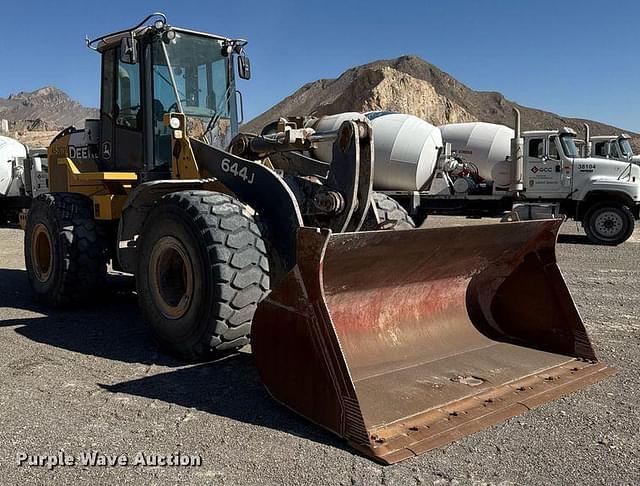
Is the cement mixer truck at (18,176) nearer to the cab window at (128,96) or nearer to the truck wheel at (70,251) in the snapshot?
the truck wheel at (70,251)

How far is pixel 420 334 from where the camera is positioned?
4633 mm

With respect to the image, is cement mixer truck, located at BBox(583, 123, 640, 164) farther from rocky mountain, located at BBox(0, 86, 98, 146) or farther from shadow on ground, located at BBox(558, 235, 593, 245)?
rocky mountain, located at BBox(0, 86, 98, 146)

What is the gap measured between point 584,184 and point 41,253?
475 inches

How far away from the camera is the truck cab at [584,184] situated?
1415cm

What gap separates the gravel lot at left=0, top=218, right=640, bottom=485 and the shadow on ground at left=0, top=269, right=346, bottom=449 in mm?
13

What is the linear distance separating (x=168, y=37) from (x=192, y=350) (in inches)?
124

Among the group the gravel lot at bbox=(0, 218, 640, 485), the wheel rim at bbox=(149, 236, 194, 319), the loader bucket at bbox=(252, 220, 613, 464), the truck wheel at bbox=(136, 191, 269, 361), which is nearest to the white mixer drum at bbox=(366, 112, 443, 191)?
the gravel lot at bbox=(0, 218, 640, 485)

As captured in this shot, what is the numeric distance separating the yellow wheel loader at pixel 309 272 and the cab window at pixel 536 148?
10.2 m

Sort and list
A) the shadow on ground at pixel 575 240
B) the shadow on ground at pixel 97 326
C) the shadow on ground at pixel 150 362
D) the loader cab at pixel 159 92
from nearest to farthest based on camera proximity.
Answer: the shadow on ground at pixel 150 362, the shadow on ground at pixel 97 326, the loader cab at pixel 159 92, the shadow on ground at pixel 575 240

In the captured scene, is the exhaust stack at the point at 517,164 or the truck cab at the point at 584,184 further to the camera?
the exhaust stack at the point at 517,164

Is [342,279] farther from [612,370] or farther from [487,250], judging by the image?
[612,370]

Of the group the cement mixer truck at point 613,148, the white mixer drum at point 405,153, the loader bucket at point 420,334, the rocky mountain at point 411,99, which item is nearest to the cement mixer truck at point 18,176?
the white mixer drum at point 405,153

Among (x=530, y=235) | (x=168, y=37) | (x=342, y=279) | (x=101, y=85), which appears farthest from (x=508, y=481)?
(x=101, y=85)

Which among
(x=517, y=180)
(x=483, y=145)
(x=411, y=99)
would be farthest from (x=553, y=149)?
(x=411, y=99)
